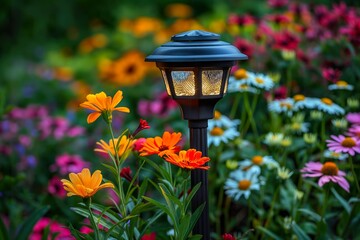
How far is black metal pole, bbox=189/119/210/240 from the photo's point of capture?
1.99 meters

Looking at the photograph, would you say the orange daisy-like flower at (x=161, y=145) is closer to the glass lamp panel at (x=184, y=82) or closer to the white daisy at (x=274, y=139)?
the glass lamp panel at (x=184, y=82)

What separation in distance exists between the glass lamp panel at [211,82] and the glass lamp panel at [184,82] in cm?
3

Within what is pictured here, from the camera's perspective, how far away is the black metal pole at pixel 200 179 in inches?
78.3

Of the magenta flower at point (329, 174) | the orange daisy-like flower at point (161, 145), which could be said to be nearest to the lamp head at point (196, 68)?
the orange daisy-like flower at point (161, 145)

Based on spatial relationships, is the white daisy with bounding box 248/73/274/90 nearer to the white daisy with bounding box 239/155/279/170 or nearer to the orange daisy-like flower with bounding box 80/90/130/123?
the white daisy with bounding box 239/155/279/170

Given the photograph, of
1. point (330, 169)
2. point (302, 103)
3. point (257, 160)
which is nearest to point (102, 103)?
point (330, 169)

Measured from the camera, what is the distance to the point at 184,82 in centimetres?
196

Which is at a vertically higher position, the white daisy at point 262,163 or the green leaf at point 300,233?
the white daisy at point 262,163

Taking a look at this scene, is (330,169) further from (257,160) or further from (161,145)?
(161,145)

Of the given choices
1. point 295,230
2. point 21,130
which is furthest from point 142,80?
point 295,230

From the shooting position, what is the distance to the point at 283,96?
2.82 m

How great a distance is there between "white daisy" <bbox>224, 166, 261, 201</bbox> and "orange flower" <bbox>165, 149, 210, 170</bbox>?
2.19 ft

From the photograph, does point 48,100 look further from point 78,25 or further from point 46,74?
point 78,25

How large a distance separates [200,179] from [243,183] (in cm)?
52
